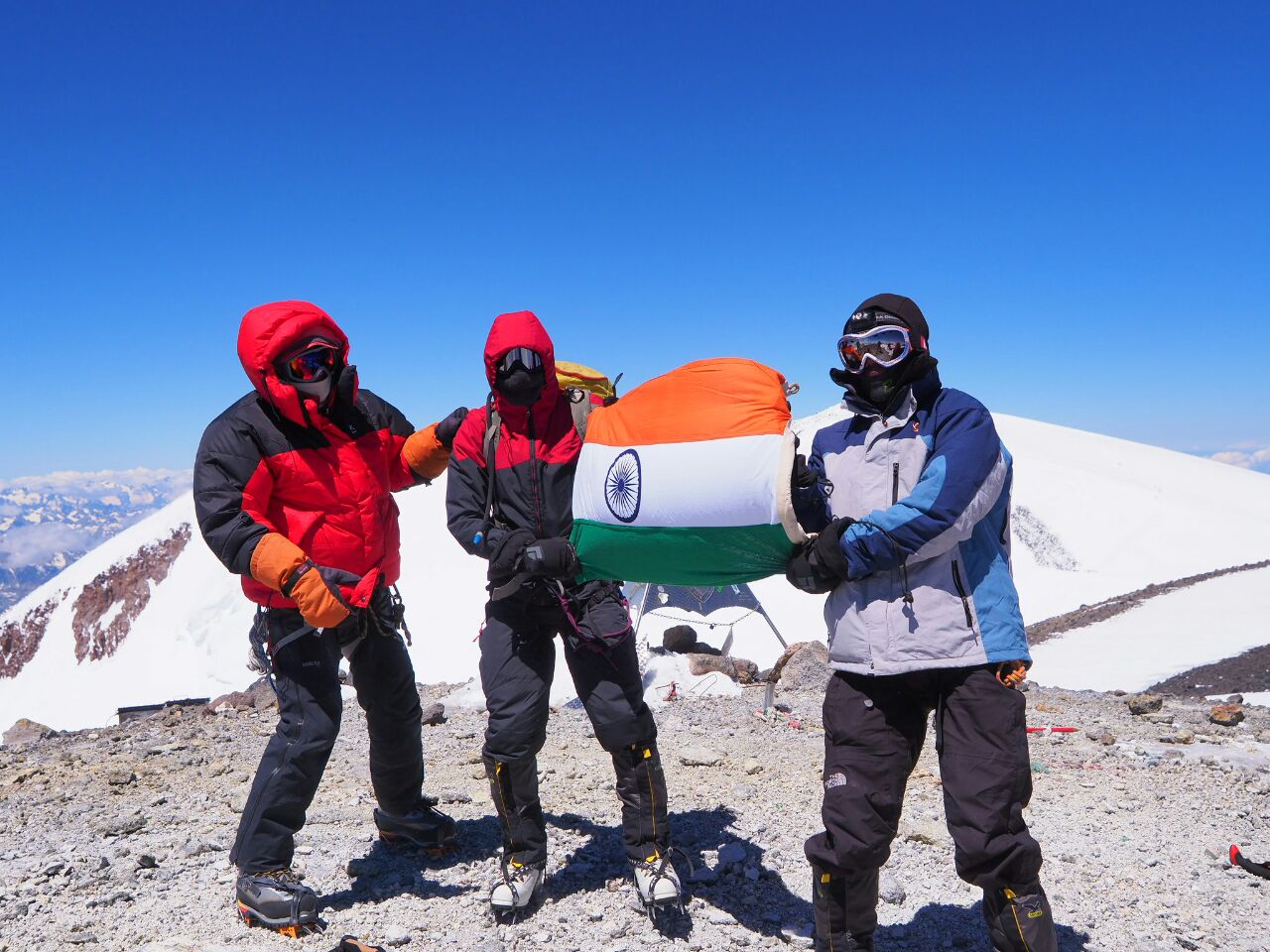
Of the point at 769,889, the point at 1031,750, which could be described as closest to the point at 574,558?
the point at 769,889

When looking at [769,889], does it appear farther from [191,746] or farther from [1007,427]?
[1007,427]

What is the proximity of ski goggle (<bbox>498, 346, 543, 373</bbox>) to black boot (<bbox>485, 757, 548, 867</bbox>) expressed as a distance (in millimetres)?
1795

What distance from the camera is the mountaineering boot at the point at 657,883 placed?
147 inches

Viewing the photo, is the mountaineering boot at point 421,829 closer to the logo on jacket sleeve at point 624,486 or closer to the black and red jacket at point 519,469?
the black and red jacket at point 519,469

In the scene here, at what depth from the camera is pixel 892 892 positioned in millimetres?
4059

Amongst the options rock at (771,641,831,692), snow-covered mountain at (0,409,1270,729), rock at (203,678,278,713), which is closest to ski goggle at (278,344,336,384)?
rock at (203,678,278,713)

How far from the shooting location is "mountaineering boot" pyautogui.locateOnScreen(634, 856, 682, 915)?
12.2 feet

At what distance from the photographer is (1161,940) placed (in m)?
3.64

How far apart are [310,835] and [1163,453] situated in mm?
52181

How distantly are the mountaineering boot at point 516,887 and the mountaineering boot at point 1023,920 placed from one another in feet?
6.56

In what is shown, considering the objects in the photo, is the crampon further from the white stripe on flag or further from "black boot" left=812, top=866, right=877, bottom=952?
"black boot" left=812, top=866, right=877, bottom=952

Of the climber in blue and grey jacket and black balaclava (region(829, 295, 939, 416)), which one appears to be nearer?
the climber in blue and grey jacket

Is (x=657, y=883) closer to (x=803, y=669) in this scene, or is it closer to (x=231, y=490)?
(x=231, y=490)

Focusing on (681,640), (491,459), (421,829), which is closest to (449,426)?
(491,459)
